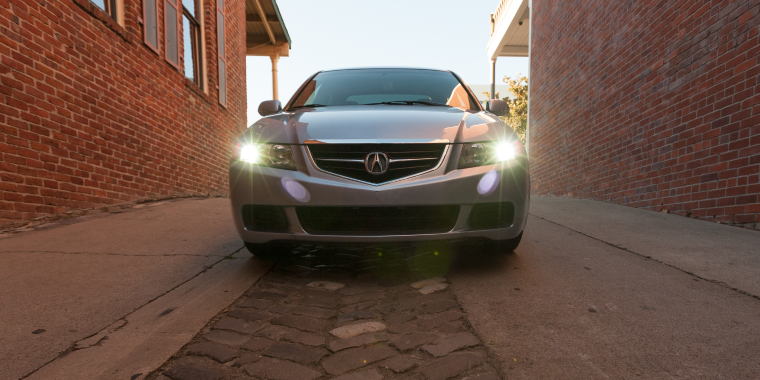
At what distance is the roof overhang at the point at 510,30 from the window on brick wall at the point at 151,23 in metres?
9.58

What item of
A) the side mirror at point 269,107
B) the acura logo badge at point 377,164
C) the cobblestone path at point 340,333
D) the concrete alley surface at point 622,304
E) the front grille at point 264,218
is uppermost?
the side mirror at point 269,107

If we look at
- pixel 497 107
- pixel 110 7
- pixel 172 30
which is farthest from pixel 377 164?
pixel 172 30

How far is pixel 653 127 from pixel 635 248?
2491mm

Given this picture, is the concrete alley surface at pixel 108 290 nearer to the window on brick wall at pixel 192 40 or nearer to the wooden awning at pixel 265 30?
the window on brick wall at pixel 192 40

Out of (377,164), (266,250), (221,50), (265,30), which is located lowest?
(266,250)

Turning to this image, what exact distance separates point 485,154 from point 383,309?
1147 mm

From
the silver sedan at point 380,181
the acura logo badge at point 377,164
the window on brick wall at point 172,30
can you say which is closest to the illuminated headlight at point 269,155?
the silver sedan at point 380,181

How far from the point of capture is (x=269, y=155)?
116 inches

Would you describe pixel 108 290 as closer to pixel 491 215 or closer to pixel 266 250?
pixel 266 250

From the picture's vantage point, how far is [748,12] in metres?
4.05

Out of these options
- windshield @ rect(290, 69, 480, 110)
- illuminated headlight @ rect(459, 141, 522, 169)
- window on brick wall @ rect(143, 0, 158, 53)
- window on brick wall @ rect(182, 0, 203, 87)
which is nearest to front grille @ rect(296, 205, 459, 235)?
illuminated headlight @ rect(459, 141, 522, 169)

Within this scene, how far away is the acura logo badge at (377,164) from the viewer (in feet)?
9.03

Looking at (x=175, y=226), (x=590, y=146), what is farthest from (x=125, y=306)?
(x=590, y=146)

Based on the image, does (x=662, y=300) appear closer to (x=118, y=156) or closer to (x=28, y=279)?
(x=28, y=279)
